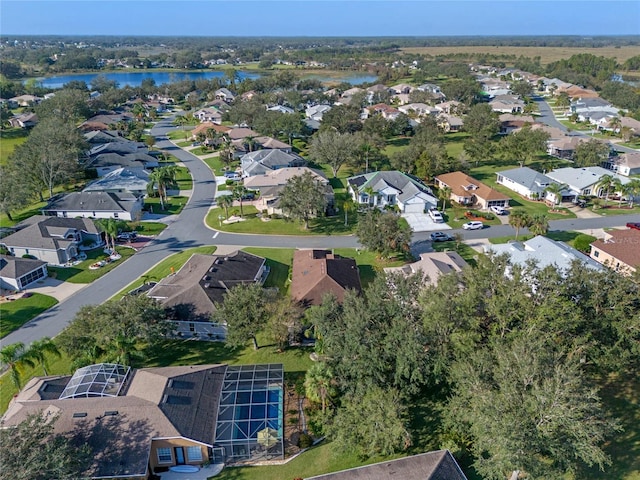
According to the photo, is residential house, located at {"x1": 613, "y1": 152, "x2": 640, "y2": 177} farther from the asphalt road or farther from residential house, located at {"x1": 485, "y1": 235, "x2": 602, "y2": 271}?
residential house, located at {"x1": 485, "y1": 235, "x2": 602, "y2": 271}

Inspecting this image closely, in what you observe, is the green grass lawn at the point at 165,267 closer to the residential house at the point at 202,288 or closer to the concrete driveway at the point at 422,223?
the residential house at the point at 202,288

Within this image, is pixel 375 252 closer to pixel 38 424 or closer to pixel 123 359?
pixel 123 359

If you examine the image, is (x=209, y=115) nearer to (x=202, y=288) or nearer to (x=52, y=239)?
(x=52, y=239)

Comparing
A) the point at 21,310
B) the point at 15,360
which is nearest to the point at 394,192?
the point at 21,310

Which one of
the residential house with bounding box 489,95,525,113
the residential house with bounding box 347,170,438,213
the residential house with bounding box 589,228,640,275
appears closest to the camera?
the residential house with bounding box 589,228,640,275

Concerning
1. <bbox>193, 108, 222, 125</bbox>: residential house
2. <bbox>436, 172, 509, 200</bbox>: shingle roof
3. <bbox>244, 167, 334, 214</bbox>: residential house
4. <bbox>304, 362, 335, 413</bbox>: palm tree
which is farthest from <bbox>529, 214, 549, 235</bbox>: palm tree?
<bbox>193, 108, 222, 125</bbox>: residential house

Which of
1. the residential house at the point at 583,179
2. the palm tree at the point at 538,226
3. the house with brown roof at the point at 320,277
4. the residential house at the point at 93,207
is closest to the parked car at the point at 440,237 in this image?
the palm tree at the point at 538,226
